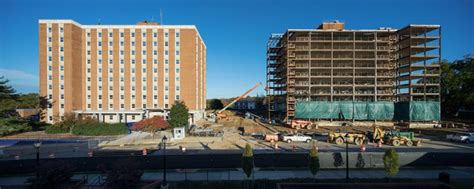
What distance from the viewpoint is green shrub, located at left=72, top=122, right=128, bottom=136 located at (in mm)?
39750

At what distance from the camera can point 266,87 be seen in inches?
2726

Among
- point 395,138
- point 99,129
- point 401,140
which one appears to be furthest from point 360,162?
point 99,129

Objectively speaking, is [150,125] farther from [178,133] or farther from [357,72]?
[357,72]

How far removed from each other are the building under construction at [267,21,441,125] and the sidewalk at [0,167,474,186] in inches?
1453

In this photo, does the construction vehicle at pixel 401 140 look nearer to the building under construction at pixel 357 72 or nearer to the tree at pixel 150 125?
the building under construction at pixel 357 72

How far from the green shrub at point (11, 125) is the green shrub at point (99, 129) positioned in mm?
8684

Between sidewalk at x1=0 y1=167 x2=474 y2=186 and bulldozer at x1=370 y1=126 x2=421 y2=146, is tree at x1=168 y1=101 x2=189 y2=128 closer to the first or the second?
sidewalk at x1=0 y1=167 x2=474 y2=186

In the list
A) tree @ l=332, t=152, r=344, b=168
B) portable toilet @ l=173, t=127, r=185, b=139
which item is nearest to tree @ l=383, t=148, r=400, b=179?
tree @ l=332, t=152, r=344, b=168

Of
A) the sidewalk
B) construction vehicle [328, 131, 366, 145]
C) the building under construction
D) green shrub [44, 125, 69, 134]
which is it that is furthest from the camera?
the building under construction

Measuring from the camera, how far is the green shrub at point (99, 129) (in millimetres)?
39750

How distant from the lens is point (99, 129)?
40.1 m

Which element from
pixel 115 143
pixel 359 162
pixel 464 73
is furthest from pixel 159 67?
pixel 464 73

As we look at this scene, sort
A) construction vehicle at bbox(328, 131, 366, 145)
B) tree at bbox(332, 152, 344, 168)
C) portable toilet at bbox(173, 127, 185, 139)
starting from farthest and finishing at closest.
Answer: portable toilet at bbox(173, 127, 185, 139), construction vehicle at bbox(328, 131, 366, 145), tree at bbox(332, 152, 344, 168)

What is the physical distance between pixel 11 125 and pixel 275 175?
46939mm
